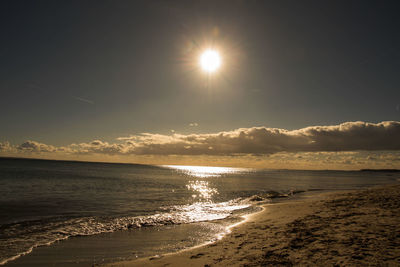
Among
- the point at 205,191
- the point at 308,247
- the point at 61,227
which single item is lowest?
the point at 205,191

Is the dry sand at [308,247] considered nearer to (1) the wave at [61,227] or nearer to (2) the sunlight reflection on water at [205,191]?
(1) the wave at [61,227]

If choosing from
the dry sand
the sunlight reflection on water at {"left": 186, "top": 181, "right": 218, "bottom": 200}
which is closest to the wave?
the dry sand

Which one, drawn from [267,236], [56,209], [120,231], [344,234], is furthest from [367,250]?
[56,209]

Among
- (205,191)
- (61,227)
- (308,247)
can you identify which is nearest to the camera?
(308,247)

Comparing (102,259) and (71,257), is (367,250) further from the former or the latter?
(71,257)

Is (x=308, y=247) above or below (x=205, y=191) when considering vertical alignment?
above

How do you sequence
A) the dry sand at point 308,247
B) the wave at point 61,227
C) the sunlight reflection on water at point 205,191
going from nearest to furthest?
the dry sand at point 308,247
the wave at point 61,227
the sunlight reflection on water at point 205,191

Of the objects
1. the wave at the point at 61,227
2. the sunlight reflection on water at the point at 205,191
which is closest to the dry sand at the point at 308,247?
the wave at the point at 61,227

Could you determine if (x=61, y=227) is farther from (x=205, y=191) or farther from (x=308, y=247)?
(x=205, y=191)

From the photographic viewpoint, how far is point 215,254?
9.61m

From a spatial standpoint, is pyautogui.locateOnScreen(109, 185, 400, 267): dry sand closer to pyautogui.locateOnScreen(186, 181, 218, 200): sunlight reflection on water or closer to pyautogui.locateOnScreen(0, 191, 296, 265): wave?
pyautogui.locateOnScreen(0, 191, 296, 265): wave

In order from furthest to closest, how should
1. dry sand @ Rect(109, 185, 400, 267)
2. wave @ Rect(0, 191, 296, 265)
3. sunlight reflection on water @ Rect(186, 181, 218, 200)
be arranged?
sunlight reflection on water @ Rect(186, 181, 218, 200)
wave @ Rect(0, 191, 296, 265)
dry sand @ Rect(109, 185, 400, 267)

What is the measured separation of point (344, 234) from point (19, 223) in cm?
2034

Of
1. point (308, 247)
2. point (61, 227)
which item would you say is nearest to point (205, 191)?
point (61, 227)
